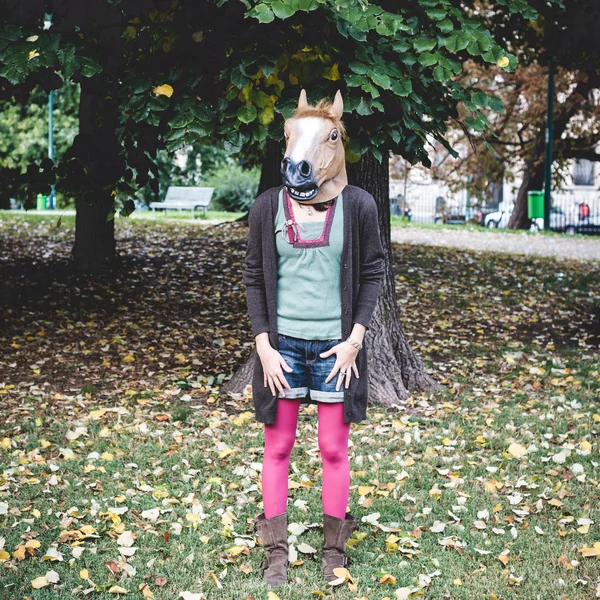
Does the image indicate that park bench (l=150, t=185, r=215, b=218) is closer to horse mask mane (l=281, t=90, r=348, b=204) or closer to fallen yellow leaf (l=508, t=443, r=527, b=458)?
fallen yellow leaf (l=508, t=443, r=527, b=458)

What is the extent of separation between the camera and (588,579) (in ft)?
13.1

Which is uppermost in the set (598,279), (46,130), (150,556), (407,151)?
(46,130)

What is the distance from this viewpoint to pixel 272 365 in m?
3.67

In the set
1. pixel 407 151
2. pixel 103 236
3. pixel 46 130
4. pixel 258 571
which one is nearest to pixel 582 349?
pixel 407 151

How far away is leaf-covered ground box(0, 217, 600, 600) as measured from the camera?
4055 mm

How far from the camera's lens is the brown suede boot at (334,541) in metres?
3.92

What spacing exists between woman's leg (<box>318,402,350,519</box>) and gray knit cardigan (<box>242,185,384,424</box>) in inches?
2.3

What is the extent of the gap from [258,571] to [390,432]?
2.29 metres

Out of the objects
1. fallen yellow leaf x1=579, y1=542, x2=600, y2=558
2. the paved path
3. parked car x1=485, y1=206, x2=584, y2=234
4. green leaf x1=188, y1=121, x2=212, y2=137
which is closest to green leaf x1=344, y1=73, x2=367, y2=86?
green leaf x1=188, y1=121, x2=212, y2=137

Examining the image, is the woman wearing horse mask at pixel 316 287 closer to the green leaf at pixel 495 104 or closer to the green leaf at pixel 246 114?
the green leaf at pixel 246 114

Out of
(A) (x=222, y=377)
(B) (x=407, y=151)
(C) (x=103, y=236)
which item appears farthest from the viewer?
(C) (x=103, y=236)

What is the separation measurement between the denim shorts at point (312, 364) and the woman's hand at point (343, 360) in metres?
0.03

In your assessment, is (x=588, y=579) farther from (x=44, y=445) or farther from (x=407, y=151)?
(x=44, y=445)

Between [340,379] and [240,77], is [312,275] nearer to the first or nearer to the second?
[340,379]
